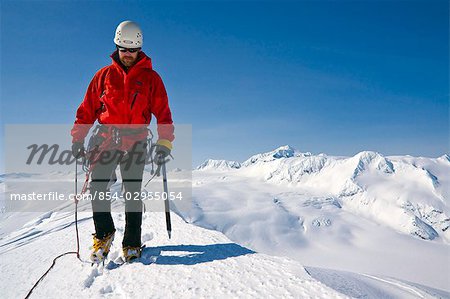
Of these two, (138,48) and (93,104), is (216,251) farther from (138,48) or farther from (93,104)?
(138,48)

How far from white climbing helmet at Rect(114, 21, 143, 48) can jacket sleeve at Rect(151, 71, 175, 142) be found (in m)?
0.59

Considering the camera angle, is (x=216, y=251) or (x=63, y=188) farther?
(x=63, y=188)

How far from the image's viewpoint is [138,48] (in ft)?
16.6

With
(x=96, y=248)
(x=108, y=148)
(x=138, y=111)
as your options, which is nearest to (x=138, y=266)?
(x=96, y=248)

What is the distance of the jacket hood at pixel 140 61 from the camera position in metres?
5.04

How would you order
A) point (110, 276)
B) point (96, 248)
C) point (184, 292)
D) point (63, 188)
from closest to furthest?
point (184, 292) < point (110, 276) < point (96, 248) < point (63, 188)

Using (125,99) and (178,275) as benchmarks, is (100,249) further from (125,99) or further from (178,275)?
(125,99)

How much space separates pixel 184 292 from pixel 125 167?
2.31 meters

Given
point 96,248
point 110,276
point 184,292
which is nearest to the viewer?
point 184,292

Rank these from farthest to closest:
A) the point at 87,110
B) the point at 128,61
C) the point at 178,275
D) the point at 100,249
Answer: the point at 87,110 → the point at 128,61 → the point at 100,249 → the point at 178,275

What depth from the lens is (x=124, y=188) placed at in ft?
16.9

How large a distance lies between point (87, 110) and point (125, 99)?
2.65 feet

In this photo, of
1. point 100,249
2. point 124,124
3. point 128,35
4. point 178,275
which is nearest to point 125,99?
point 124,124

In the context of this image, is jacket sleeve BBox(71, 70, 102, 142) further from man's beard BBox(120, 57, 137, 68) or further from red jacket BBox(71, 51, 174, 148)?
man's beard BBox(120, 57, 137, 68)
